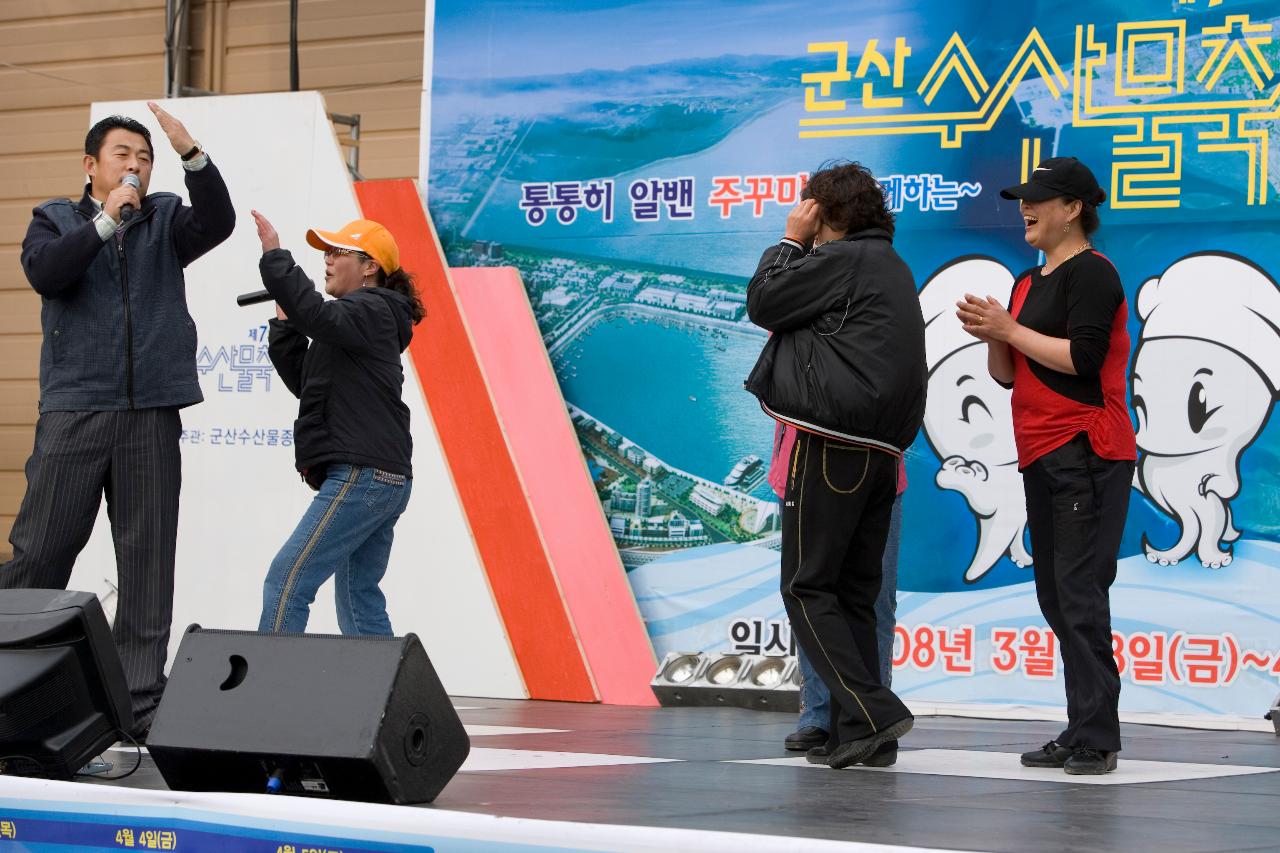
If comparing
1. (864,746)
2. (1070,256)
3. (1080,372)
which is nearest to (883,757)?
(864,746)

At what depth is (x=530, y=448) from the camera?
6.89 metres

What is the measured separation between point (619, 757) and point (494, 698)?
2.46 meters

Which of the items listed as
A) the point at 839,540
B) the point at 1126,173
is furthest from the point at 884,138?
the point at 839,540

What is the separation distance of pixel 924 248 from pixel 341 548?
288 cm

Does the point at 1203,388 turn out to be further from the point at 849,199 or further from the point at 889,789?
the point at 889,789

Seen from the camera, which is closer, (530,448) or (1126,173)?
(1126,173)

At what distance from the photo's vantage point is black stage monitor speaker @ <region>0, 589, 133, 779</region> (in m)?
3.39

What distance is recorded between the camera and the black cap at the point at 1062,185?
418 centimetres

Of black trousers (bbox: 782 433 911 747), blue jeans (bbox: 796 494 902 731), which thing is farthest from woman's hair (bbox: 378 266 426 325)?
blue jeans (bbox: 796 494 902 731)

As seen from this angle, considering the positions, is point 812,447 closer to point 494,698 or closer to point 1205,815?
point 1205,815

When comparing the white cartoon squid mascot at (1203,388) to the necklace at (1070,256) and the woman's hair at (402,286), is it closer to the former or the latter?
the necklace at (1070,256)

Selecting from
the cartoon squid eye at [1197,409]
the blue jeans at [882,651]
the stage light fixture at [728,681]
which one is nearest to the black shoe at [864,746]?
the blue jeans at [882,651]

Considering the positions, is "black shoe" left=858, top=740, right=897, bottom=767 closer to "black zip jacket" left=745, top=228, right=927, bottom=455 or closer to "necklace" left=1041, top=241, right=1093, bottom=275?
"black zip jacket" left=745, top=228, right=927, bottom=455

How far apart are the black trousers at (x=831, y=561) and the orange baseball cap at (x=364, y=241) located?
1.39m
